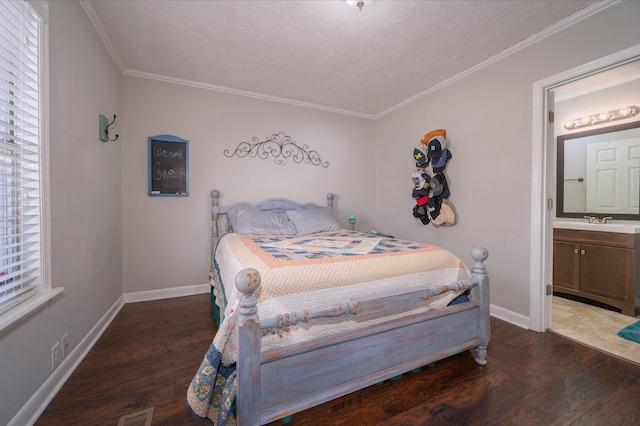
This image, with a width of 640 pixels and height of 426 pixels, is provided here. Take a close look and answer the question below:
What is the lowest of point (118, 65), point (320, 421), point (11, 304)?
point (320, 421)

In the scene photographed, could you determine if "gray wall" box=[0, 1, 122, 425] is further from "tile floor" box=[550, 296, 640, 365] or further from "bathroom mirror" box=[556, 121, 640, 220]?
"bathroom mirror" box=[556, 121, 640, 220]

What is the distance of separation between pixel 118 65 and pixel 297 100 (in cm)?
191

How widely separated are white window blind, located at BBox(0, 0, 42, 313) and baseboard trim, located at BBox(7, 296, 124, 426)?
0.49 metres

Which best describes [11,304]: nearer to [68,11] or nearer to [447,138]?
[68,11]

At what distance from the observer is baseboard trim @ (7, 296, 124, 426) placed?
3.77 feet

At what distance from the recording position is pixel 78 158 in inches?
66.1

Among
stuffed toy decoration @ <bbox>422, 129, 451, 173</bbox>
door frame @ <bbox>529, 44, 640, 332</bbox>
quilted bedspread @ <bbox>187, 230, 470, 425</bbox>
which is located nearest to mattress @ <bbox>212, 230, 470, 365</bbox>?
quilted bedspread @ <bbox>187, 230, 470, 425</bbox>

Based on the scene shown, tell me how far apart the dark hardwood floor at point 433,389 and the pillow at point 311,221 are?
1416 mm

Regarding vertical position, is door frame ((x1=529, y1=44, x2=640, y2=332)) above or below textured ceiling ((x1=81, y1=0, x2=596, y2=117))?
below

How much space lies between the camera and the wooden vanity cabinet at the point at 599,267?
235 cm

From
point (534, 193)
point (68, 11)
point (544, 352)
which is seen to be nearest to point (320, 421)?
point (544, 352)

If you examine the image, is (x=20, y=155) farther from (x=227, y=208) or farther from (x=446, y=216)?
(x=446, y=216)

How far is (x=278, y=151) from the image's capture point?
3.36 meters

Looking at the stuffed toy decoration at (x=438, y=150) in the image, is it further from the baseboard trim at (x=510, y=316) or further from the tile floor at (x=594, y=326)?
the tile floor at (x=594, y=326)
